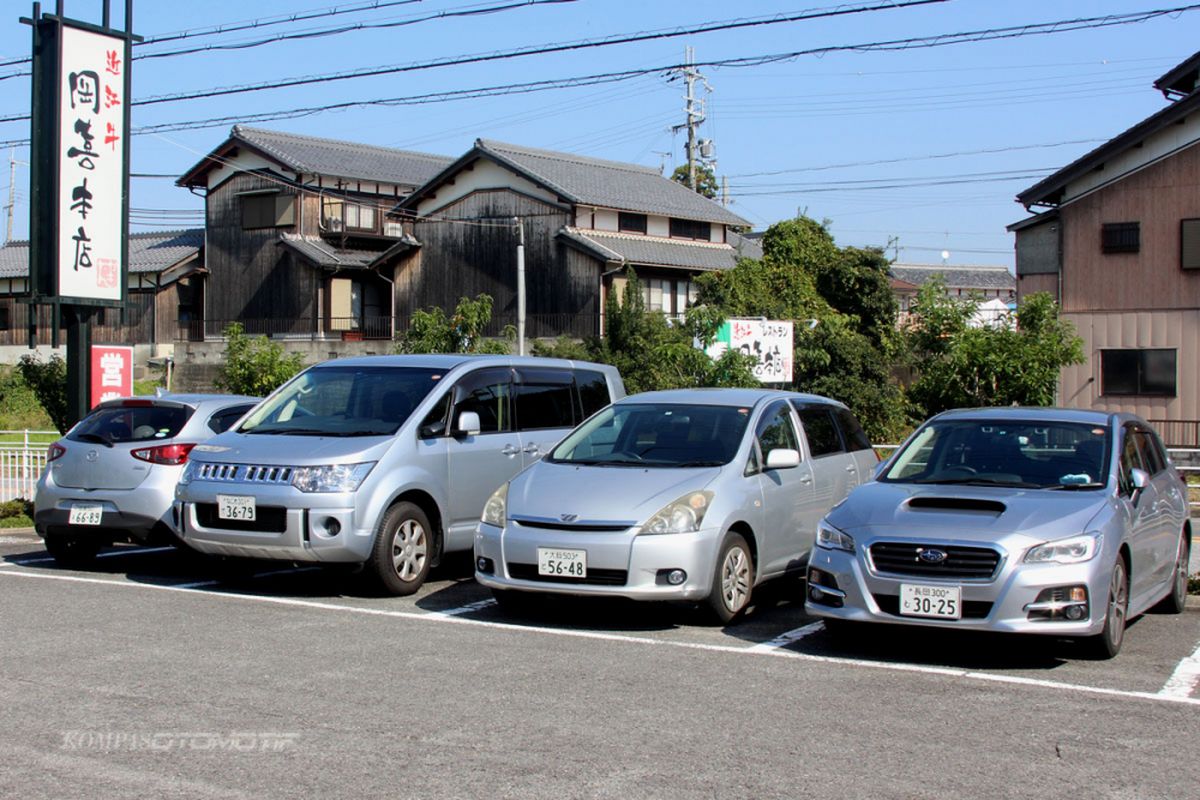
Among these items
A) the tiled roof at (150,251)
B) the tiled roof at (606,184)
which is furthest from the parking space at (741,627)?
the tiled roof at (150,251)

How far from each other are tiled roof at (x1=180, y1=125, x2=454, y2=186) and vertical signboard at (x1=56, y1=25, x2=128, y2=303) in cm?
3145

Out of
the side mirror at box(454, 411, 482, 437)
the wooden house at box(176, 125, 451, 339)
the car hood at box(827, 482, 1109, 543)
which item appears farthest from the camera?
the wooden house at box(176, 125, 451, 339)

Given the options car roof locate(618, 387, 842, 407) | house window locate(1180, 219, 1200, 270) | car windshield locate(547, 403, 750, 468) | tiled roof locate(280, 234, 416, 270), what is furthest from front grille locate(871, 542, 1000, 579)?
tiled roof locate(280, 234, 416, 270)

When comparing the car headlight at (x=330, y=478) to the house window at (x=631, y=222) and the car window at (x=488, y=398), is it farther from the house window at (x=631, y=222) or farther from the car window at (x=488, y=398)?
the house window at (x=631, y=222)

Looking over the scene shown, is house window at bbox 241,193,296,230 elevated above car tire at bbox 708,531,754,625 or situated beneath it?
elevated above

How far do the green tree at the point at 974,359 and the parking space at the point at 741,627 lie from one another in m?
10.6

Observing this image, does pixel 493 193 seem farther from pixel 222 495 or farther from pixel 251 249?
pixel 222 495

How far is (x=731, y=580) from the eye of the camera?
8594 mm

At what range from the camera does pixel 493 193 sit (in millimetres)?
43250

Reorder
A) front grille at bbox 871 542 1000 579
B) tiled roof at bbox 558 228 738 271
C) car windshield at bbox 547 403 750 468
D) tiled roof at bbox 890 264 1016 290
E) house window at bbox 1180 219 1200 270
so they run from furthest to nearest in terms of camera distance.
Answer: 1. tiled roof at bbox 890 264 1016 290
2. tiled roof at bbox 558 228 738 271
3. house window at bbox 1180 219 1200 270
4. car windshield at bbox 547 403 750 468
5. front grille at bbox 871 542 1000 579

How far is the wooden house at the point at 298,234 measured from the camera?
46562 millimetres

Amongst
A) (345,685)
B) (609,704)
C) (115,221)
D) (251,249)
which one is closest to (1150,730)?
(609,704)

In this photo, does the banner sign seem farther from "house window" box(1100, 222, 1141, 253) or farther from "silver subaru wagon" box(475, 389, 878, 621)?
"house window" box(1100, 222, 1141, 253)

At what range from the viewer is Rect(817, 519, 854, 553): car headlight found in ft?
25.1
